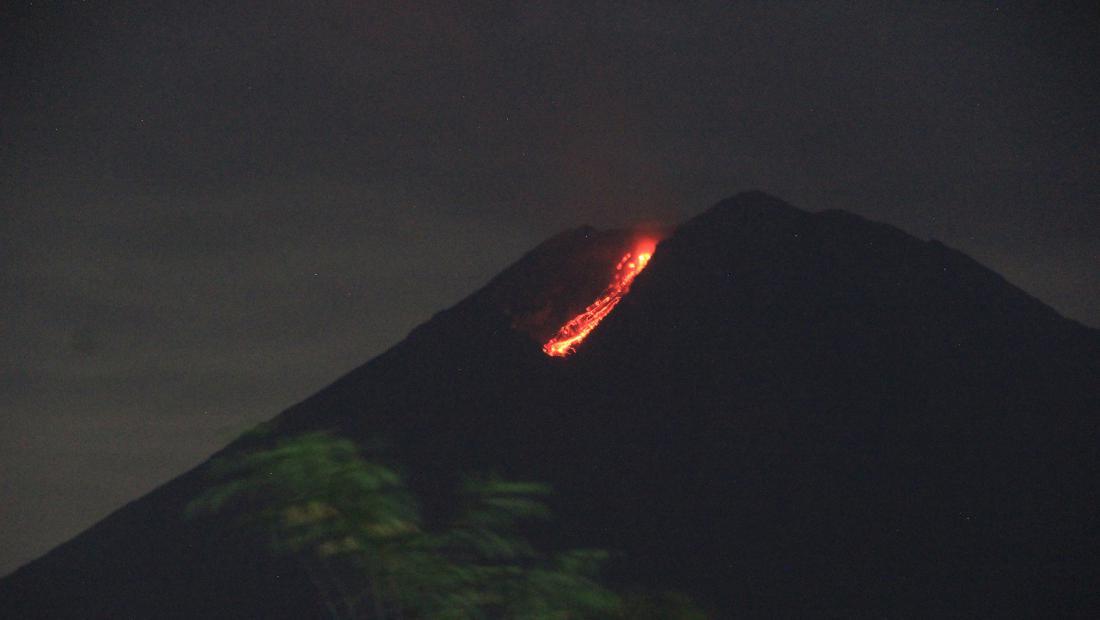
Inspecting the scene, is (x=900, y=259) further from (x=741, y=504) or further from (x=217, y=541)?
(x=217, y=541)

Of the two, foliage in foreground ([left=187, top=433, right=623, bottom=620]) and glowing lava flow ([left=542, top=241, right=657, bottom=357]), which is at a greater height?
glowing lava flow ([left=542, top=241, right=657, bottom=357])

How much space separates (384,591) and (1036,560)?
31017 millimetres

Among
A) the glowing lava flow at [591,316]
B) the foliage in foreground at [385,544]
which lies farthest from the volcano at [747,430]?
the foliage in foreground at [385,544]

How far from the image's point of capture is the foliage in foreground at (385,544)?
419 centimetres

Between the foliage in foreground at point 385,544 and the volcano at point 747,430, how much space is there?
22.1 m

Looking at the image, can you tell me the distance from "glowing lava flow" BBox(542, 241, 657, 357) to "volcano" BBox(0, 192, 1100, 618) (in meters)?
0.24

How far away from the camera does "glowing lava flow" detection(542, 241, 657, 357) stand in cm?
3688

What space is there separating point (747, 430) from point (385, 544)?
1221 inches

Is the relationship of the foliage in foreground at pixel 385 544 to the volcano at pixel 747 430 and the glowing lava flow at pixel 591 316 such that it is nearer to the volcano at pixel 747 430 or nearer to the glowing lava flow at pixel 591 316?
the volcano at pixel 747 430

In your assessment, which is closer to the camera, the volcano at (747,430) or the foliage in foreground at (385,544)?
the foliage in foreground at (385,544)

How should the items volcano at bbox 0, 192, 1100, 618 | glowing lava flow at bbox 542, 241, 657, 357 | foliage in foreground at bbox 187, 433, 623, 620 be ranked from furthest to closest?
glowing lava flow at bbox 542, 241, 657, 357 < volcano at bbox 0, 192, 1100, 618 < foliage in foreground at bbox 187, 433, 623, 620

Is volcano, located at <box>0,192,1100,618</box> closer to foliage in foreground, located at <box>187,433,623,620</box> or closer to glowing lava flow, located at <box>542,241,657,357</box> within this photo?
glowing lava flow, located at <box>542,241,657,357</box>

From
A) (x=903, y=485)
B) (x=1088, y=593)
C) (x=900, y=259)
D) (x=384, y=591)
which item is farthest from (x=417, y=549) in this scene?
(x=900, y=259)

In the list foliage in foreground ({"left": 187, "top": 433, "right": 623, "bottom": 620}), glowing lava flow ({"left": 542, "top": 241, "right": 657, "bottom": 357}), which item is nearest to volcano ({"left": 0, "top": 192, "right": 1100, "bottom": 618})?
glowing lava flow ({"left": 542, "top": 241, "right": 657, "bottom": 357})
